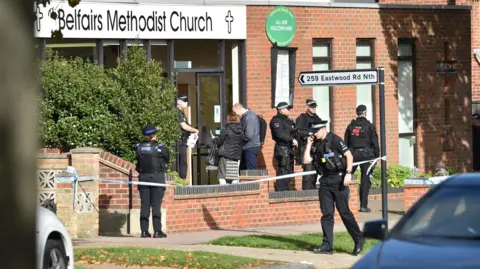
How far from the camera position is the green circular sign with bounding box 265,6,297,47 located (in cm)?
2578

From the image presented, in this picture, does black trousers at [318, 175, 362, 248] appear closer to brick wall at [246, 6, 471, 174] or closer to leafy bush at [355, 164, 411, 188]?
brick wall at [246, 6, 471, 174]

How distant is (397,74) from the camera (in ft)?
92.7

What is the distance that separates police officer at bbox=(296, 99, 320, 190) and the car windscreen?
12848mm

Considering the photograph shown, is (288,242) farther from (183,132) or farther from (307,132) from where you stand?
(183,132)

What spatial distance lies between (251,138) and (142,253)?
329 inches

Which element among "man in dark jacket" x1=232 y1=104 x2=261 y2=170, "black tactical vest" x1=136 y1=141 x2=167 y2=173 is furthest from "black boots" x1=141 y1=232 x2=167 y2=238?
"man in dark jacket" x1=232 y1=104 x2=261 y2=170

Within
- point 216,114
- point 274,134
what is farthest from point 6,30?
point 216,114

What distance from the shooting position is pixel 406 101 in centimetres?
2862

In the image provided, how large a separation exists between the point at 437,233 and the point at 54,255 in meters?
3.85

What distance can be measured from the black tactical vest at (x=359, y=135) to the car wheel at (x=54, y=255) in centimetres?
1146

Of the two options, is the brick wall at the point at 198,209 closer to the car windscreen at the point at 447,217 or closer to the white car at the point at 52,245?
the white car at the point at 52,245

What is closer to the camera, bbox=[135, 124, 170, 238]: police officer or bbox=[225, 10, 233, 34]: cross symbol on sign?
bbox=[135, 124, 170, 238]: police officer

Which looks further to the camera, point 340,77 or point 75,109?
point 75,109

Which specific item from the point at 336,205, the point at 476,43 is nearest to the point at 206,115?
the point at 336,205
